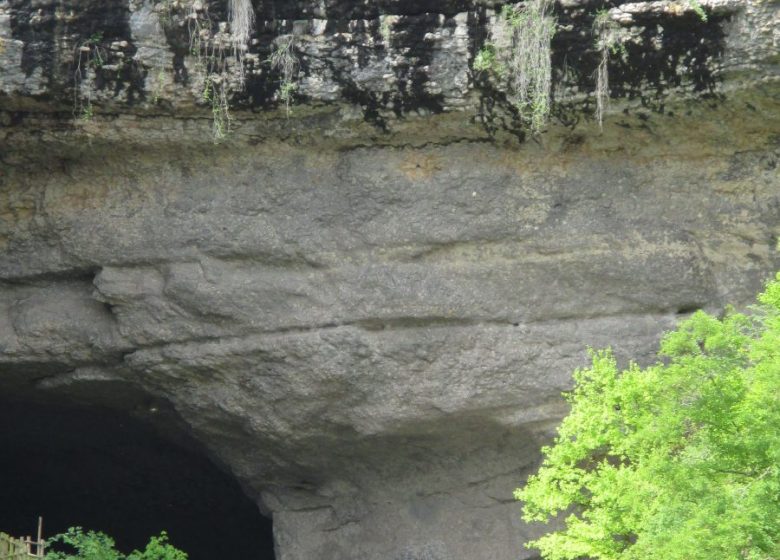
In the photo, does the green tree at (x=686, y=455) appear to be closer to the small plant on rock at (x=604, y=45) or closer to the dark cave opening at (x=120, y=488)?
the small plant on rock at (x=604, y=45)

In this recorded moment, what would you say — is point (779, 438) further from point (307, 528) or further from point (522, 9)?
point (307, 528)

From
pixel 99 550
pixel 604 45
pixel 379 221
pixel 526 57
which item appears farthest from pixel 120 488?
pixel 604 45

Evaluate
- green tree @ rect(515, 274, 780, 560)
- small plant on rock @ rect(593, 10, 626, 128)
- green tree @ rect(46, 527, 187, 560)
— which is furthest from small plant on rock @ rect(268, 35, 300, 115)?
green tree @ rect(46, 527, 187, 560)

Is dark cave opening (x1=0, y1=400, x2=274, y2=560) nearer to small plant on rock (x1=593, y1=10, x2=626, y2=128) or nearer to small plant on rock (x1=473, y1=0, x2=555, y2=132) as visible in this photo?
small plant on rock (x1=473, y1=0, x2=555, y2=132)

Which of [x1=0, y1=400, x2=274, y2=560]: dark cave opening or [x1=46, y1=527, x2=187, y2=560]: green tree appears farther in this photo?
[x1=0, y1=400, x2=274, y2=560]: dark cave opening

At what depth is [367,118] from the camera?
8.62m

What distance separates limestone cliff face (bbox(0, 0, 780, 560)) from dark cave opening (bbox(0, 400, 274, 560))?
2760 millimetres

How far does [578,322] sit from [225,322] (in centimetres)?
237

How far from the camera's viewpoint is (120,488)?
12773mm

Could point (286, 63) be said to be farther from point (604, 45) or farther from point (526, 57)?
point (604, 45)

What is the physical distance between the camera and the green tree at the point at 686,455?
19.4 ft

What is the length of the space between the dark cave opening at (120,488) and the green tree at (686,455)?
4.72 meters

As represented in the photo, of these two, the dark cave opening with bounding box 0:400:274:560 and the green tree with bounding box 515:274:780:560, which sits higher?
the green tree with bounding box 515:274:780:560

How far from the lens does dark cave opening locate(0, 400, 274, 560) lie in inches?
464
